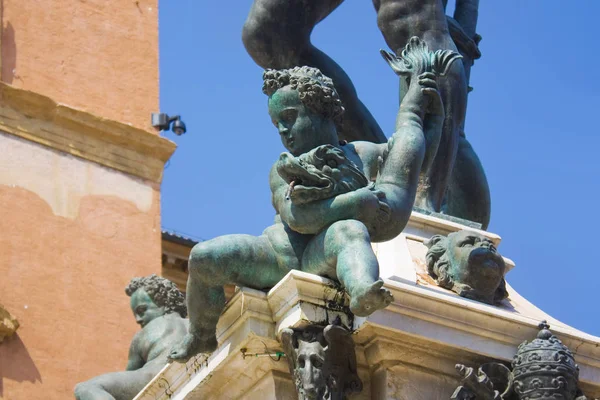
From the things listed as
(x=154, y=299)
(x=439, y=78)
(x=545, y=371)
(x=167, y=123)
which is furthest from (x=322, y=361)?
(x=167, y=123)

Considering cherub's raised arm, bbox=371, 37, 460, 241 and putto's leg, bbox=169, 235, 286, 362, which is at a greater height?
cherub's raised arm, bbox=371, 37, 460, 241

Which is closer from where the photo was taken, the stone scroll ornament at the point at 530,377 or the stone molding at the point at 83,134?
the stone scroll ornament at the point at 530,377

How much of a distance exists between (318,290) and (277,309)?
6.7 inches

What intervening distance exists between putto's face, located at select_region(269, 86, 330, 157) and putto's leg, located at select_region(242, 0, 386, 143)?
4.33ft

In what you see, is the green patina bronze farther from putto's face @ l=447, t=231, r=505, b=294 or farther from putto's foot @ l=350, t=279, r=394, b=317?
putto's foot @ l=350, t=279, r=394, b=317

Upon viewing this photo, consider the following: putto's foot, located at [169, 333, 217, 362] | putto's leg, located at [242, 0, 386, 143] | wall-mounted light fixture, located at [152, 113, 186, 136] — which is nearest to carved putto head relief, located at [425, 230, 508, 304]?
putto's foot, located at [169, 333, 217, 362]

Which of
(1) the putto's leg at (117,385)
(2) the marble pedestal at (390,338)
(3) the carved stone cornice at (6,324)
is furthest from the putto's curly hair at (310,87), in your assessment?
(3) the carved stone cornice at (6,324)

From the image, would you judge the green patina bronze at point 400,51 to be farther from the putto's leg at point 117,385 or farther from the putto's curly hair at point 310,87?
the putto's leg at point 117,385

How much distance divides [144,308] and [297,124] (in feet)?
9.15

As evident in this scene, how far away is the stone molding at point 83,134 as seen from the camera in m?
18.3

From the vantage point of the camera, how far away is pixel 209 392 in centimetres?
626

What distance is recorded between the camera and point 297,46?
7711 mm

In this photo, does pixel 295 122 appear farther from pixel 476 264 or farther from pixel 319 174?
pixel 476 264

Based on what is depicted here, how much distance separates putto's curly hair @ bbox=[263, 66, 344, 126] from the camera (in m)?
6.25
